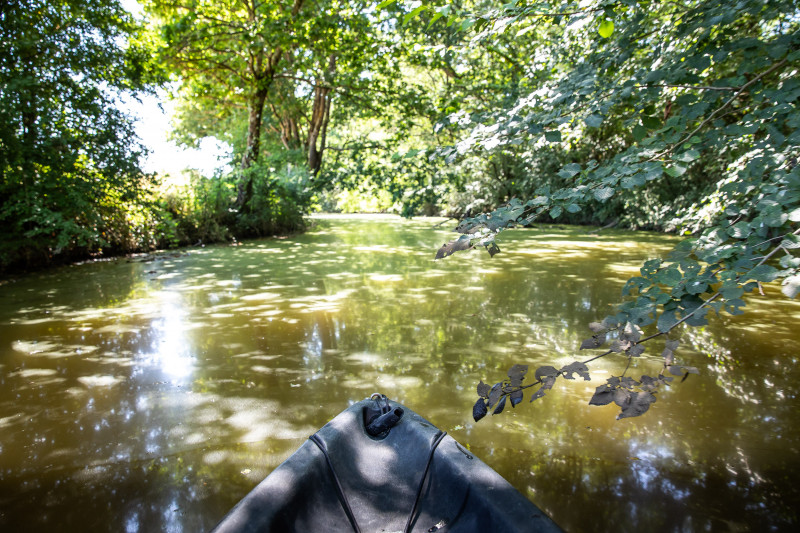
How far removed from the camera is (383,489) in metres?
1.42

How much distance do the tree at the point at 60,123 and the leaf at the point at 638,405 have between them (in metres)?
6.39

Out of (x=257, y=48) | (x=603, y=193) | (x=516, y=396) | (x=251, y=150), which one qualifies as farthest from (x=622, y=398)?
(x=251, y=150)

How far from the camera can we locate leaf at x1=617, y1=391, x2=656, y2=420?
3.89 ft

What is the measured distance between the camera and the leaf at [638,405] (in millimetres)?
1186

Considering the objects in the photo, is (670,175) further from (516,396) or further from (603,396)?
(516,396)

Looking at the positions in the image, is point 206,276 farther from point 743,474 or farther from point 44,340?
point 743,474

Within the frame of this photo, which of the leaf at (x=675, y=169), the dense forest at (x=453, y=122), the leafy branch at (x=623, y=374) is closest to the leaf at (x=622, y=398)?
the leafy branch at (x=623, y=374)

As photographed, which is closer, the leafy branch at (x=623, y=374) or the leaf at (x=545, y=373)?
the leafy branch at (x=623, y=374)

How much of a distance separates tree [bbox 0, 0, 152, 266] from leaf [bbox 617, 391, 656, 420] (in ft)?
21.0

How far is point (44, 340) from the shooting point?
3592 mm

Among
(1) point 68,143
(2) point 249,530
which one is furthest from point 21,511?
(1) point 68,143

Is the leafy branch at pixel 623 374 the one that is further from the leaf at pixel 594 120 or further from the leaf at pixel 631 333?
the leaf at pixel 594 120

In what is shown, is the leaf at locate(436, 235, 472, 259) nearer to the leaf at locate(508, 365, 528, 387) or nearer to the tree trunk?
the leaf at locate(508, 365, 528, 387)

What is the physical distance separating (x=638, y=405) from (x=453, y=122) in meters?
1.31
